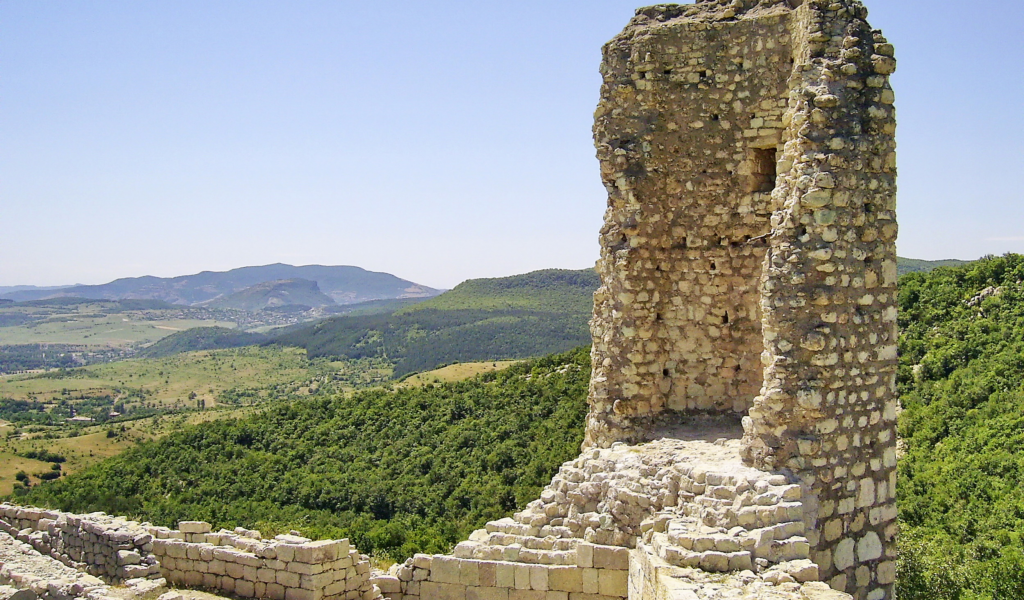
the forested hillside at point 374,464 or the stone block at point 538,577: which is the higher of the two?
the stone block at point 538,577

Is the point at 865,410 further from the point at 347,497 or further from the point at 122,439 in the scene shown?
the point at 122,439

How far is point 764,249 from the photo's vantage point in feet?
26.5

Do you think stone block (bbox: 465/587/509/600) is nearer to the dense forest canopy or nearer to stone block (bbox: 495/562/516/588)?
stone block (bbox: 495/562/516/588)

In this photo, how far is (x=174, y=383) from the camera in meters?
128

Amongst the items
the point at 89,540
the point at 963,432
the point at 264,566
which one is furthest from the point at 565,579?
the point at 963,432

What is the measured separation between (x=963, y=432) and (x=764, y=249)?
47.2 ft

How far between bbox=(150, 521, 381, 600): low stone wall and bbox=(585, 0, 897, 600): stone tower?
254 cm

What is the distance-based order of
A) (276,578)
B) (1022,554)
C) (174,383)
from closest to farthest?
(276,578) < (1022,554) < (174,383)

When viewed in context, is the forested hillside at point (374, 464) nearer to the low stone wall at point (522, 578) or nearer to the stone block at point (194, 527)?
the stone block at point (194, 527)

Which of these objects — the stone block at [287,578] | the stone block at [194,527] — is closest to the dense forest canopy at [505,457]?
the stone block at [194,527]

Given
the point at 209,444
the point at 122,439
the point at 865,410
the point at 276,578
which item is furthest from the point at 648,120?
the point at 122,439

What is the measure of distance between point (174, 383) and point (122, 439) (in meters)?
76.5

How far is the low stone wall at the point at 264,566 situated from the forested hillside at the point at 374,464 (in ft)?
21.7

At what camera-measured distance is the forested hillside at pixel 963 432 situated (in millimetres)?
12367
